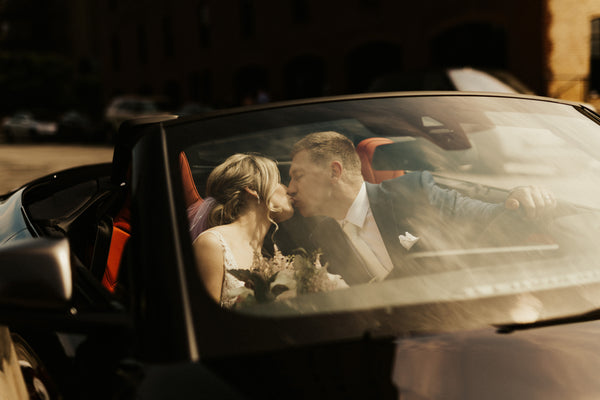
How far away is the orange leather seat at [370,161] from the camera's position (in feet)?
7.62

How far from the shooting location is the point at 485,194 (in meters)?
2.31

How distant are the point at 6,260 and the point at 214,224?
62 cm

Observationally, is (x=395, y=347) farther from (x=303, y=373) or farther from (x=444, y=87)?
(x=444, y=87)

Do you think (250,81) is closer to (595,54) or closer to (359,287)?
(595,54)

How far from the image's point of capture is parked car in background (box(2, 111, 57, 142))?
3562 centimetres

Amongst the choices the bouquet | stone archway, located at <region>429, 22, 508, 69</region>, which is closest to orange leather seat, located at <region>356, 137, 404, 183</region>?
the bouquet

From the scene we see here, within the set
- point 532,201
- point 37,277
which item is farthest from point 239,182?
point 532,201

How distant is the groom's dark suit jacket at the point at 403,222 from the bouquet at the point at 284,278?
0.05m

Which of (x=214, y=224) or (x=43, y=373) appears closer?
(x=43, y=373)

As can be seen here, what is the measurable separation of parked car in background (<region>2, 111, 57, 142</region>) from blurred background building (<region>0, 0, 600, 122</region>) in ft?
21.5

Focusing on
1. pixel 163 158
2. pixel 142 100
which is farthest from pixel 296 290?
pixel 142 100

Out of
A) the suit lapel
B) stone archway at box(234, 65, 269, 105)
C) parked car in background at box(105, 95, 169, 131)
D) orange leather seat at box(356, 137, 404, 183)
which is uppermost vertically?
orange leather seat at box(356, 137, 404, 183)

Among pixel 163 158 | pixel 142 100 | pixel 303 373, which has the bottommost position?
pixel 142 100

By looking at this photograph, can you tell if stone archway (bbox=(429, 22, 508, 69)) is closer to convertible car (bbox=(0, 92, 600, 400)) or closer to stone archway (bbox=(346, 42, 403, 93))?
stone archway (bbox=(346, 42, 403, 93))
